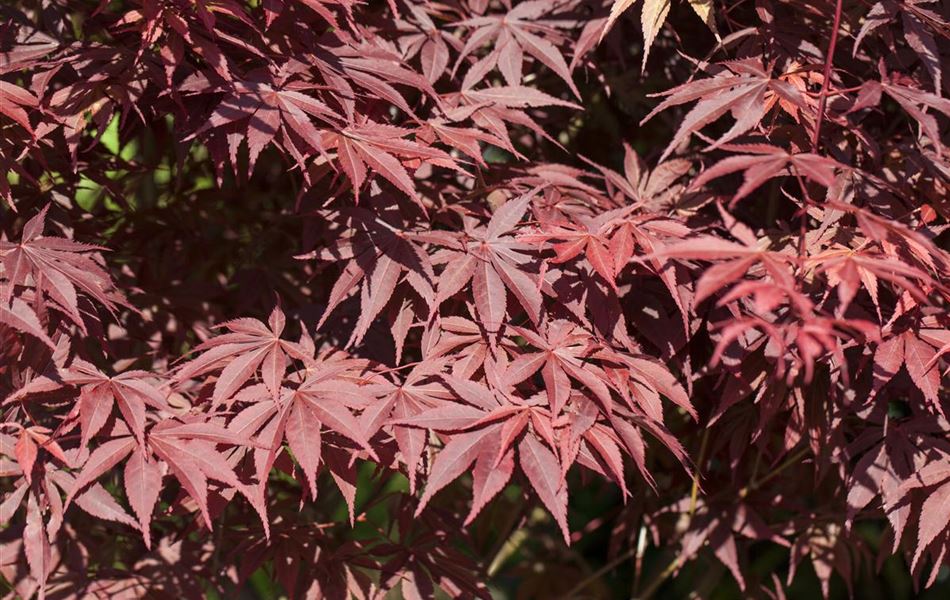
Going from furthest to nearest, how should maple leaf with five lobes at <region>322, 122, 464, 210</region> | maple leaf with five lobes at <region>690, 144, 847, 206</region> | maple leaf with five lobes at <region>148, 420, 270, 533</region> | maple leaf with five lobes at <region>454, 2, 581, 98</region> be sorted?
maple leaf with five lobes at <region>454, 2, 581, 98</region>, maple leaf with five lobes at <region>322, 122, 464, 210</region>, maple leaf with five lobes at <region>148, 420, 270, 533</region>, maple leaf with five lobes at <region>690, 144, 847, 206</region>

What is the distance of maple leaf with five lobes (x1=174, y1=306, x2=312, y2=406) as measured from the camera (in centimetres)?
157

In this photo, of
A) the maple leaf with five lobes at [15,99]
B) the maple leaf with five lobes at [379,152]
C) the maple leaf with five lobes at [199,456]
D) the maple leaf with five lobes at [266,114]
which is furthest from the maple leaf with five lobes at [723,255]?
the maple leaf with five lobes at [15,99]

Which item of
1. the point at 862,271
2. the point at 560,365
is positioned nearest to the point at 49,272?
the point at 560,365

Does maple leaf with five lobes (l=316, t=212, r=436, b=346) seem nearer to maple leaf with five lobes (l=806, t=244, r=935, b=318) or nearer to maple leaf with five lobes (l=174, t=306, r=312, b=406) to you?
maple leaf with five lobes (l=174, t=306, r=312, b=406)

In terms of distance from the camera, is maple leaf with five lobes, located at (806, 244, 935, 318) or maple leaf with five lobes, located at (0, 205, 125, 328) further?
maple leaf with five lobes, located at (0, 205, 125, 328)

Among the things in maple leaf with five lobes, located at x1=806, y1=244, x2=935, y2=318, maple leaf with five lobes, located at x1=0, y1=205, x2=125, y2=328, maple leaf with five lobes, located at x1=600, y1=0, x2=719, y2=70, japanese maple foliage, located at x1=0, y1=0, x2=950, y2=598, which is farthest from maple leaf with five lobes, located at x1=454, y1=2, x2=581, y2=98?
maple leaf with five lobes, located at x1=0, y1=205, x2=125, y2=328

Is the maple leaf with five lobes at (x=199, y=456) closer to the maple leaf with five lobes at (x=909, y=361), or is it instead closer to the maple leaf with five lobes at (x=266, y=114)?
the maple leaf with five lobes at (x=266, y=114)

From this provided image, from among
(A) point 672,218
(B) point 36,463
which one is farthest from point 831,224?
(B) point 36,463

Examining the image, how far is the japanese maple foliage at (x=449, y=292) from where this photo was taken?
1471mm

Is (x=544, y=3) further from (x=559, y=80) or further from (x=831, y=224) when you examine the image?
(x=831, y=224)

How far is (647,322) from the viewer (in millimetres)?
1763

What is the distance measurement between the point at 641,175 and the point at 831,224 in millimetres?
507

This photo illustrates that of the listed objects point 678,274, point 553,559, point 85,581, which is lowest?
point 553,559

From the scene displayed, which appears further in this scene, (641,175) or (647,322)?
(641,175)
